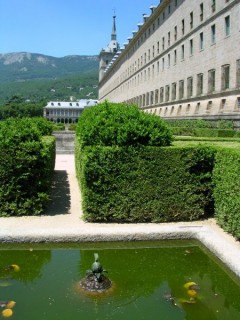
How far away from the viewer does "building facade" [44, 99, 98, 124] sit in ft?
577

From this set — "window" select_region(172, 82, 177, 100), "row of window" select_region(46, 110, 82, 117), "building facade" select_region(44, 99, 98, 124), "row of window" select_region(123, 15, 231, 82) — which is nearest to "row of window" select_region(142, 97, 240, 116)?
"window" select_region(172, 82, 177, 100)

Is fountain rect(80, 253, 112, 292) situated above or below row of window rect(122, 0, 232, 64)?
below

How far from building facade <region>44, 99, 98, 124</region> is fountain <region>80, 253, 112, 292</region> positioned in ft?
556

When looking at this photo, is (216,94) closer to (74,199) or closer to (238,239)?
(74,199)

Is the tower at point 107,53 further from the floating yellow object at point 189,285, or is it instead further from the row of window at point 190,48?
the floating yellow object at point 189,285

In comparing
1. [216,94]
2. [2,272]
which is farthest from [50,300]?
[216,94]

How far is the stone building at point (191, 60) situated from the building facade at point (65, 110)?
4249 inches

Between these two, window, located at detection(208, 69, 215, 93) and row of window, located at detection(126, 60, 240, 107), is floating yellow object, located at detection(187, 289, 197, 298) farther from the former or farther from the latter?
window, located at detection(208, 69, 215, 93)

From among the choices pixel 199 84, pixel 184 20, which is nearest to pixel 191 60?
pixel 199 84

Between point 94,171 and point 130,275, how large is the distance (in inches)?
134

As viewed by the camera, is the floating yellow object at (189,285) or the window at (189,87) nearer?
the floating yellow object at (189,285)

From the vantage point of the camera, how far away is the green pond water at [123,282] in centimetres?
598

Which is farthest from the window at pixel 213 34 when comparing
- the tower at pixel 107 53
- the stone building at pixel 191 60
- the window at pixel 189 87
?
the tower at pixel 107 53

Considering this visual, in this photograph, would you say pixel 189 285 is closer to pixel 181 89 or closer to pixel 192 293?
pixel 192 293
